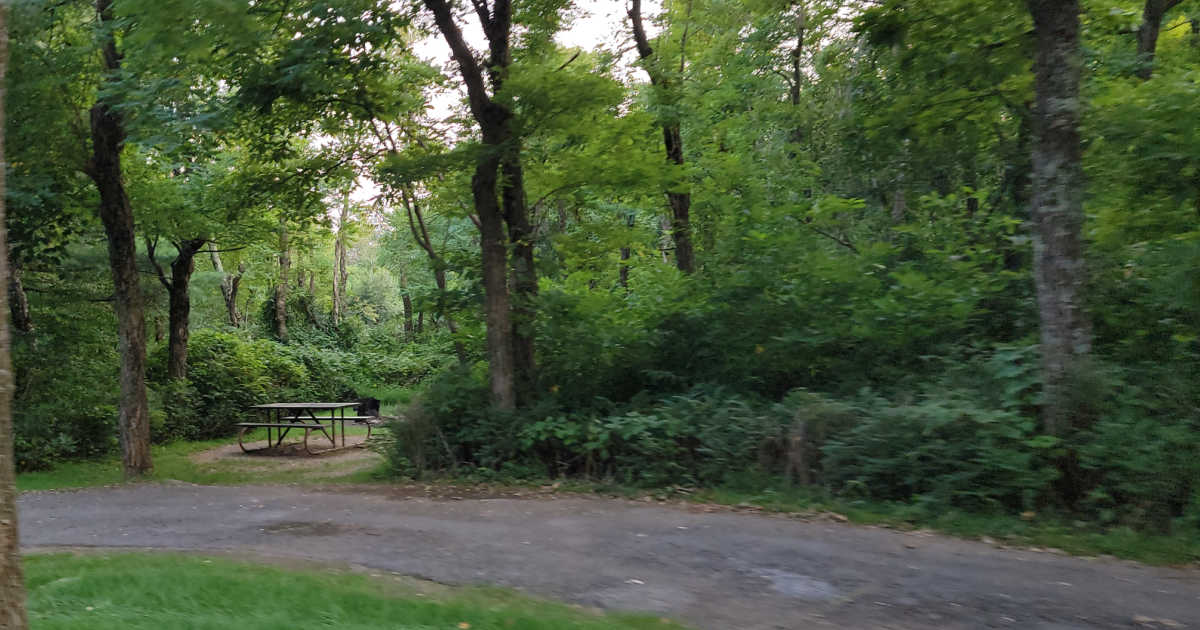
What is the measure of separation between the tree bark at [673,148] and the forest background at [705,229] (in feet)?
0.23

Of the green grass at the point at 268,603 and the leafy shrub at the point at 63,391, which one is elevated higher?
the leafy shrub at the point at 63,391

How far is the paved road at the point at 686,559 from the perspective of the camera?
5.36 meters

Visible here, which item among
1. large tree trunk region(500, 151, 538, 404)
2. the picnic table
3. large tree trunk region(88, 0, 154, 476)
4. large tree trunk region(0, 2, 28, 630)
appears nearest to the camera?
large tree trunk region(0, 2, 28, 630)

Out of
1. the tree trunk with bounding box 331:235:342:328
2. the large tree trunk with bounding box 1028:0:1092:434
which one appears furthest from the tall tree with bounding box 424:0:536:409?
the tree trunk with bounding box 331:235:342:328

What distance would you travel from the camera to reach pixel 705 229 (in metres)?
17.1

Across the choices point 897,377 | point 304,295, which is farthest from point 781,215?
point 304,295

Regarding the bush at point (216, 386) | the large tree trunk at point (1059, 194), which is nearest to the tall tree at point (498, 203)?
the large tree trunk at point (1059, 194)

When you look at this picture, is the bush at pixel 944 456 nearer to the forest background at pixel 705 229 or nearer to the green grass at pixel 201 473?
the forest background at pixel 705 229

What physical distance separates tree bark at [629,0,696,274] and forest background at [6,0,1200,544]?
0.07m

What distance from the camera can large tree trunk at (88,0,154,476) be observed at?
47.0 feet

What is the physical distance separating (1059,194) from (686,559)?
17.9ft

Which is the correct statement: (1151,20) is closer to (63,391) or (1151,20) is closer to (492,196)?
(492,196)

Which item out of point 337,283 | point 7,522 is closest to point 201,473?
point 7,522

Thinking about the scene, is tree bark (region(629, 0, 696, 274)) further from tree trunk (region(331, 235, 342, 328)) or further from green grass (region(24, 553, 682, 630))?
tree trunk (region(331, 235, 342, 328))
